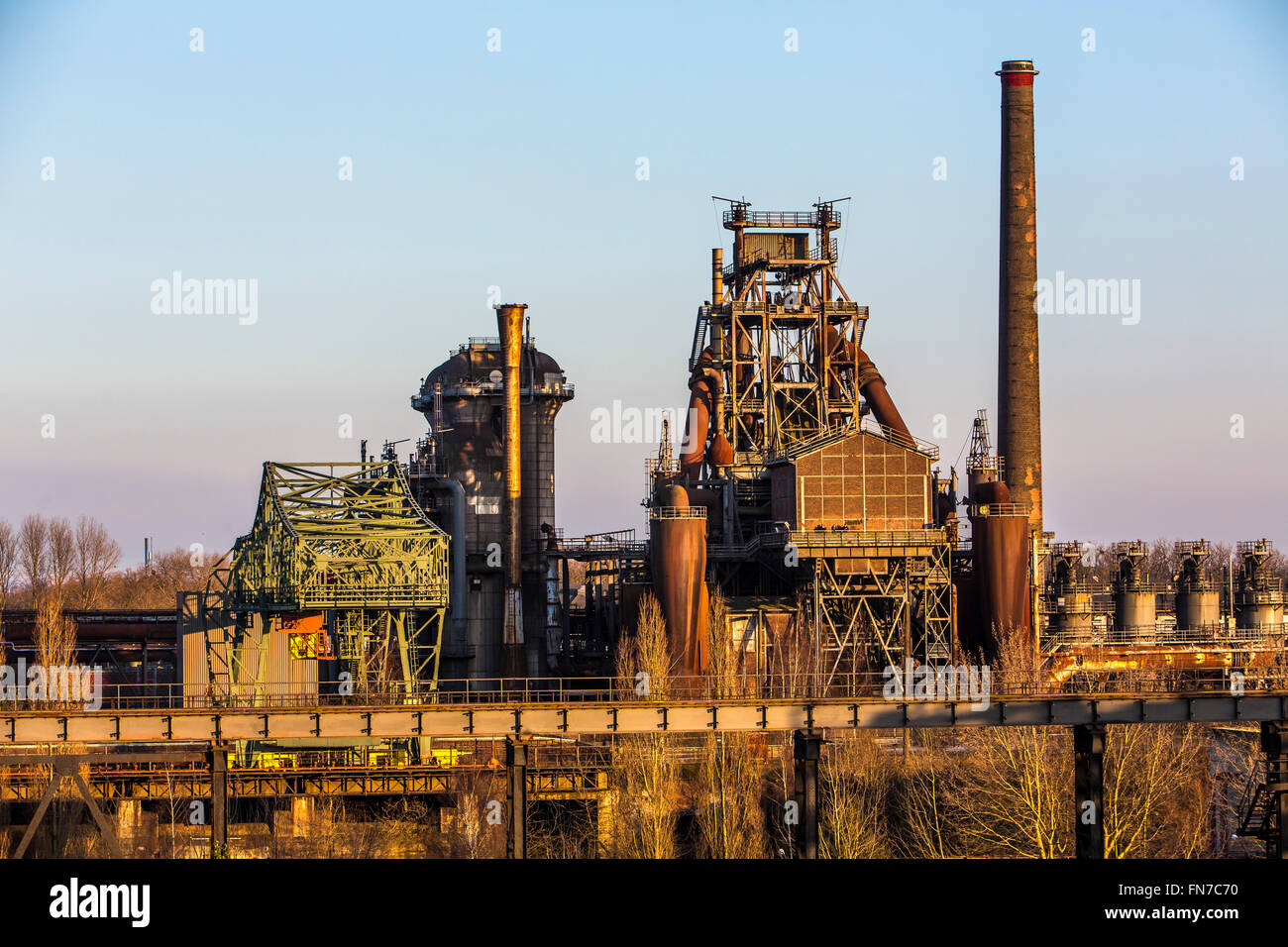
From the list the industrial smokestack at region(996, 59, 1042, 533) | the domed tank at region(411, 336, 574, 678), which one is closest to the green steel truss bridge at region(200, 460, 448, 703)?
the domed tank at region(411, 336, 574, 678)

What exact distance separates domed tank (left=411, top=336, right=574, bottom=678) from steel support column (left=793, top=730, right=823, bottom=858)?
33731 mm

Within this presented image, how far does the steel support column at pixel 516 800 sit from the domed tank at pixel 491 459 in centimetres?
3300

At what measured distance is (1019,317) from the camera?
68.6 metres

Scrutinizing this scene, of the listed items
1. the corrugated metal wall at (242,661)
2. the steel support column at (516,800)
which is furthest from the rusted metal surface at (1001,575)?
the steel support column at (516,800)

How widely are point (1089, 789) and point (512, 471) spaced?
3662 centimetres

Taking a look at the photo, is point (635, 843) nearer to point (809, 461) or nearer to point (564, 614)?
point (809, 461)

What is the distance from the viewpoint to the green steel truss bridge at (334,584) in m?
51.2

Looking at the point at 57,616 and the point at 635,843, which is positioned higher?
the point at 57,616

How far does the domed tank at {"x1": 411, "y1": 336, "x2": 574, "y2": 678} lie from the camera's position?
72125 mm

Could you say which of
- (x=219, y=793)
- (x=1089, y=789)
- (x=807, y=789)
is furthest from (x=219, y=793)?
(x=1089, y=789)

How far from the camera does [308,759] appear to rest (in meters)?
50.6
